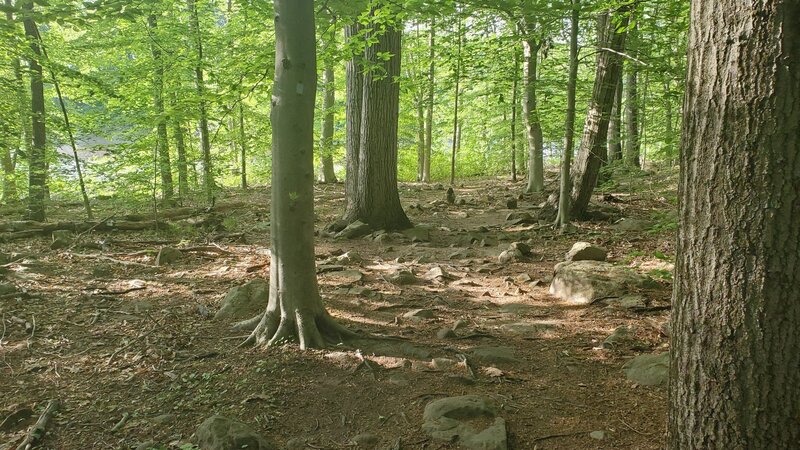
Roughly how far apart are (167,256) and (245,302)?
9.41ft

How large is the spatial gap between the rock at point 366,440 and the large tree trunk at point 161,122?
6720 millimetres

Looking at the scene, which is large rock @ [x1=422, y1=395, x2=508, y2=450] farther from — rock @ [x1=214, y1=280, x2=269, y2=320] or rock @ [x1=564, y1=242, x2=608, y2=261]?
rock @ [x1=564, y1=242, x2=608, y2=261]

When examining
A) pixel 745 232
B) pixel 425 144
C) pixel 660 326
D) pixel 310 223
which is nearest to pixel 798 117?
pixel 745 232

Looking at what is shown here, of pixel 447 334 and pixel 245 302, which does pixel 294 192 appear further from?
pixel 447 334

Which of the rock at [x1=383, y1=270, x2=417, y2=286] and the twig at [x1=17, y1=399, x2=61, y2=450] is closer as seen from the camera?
the twig at [x1=17, y1=399, x2=61, y2=450]

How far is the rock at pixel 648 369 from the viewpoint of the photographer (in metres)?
3.74

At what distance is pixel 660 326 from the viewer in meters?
4.74

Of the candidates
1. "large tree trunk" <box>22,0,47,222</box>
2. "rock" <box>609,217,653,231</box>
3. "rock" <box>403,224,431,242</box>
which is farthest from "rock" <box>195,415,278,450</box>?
"large tree trunk" <box>22,0,47,222</box>

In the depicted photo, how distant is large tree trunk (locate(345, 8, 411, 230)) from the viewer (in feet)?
30.5

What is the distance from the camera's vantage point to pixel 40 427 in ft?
12.3

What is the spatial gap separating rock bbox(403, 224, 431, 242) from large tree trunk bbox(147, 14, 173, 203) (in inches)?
179

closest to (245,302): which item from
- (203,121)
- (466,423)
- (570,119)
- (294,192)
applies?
(294,192)

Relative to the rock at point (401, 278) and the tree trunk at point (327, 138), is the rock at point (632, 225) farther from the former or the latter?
the tree trunk at point (327, 138)

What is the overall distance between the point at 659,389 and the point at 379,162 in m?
6.55
